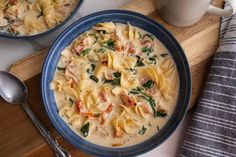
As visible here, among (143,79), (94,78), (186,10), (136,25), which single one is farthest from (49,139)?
(186,10)

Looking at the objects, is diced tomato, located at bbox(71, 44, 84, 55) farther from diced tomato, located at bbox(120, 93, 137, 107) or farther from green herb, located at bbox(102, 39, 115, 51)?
diced tomato, located at bbox(120, 93, 137, 107)

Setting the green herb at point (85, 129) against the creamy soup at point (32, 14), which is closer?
the green herb at point (85, 129)

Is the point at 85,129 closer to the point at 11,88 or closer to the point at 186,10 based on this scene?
the point at 11,88

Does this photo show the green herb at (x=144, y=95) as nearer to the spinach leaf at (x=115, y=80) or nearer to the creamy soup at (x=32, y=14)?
the spinach leaf at (x=115, y=80)

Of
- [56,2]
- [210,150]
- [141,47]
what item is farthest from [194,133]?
[56,2]

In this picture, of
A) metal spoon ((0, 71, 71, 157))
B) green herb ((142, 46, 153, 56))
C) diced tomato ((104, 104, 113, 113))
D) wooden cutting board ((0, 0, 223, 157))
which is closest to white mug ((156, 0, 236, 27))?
wooden cutting board ((0, 0, 223, 157))

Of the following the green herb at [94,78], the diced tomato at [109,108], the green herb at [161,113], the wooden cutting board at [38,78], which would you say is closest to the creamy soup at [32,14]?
the wooden cutting board at [38,78]
